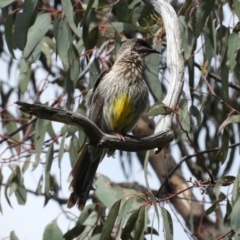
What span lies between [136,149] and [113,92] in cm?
92

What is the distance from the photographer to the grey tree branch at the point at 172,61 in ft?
11.8

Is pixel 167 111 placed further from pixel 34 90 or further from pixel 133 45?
pixel 34 90

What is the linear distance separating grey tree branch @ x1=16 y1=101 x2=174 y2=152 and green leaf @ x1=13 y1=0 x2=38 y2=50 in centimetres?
86

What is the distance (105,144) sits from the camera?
11.4 feet

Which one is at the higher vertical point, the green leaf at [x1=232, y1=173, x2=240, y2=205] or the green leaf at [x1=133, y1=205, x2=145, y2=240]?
the green leaf at [x1=232, y1=173, x2=240, y2=205]

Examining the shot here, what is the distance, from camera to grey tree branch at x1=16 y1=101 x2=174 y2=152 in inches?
126

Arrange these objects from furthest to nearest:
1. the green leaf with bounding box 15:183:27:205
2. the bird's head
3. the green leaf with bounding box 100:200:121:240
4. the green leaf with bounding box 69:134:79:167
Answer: the green leaf with bounding box 15:183:27:205, the green leaf with bounding box 69:134:79:167, the bird's head, the green leaf with bounding box 100:200:121:240

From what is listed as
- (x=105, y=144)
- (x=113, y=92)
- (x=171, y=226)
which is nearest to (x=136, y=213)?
(x=171, y=226)

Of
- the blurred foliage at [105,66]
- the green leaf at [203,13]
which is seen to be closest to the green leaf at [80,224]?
the blurred foliage at [105,66]

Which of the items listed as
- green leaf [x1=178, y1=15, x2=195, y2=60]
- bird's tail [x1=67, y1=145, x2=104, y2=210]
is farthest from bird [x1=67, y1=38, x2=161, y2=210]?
green leaf [x1=178, y1=15, x2=195, y2=60]

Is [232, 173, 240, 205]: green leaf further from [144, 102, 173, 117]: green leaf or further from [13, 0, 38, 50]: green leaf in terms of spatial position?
[13, 0, 38, 50]: green leaf

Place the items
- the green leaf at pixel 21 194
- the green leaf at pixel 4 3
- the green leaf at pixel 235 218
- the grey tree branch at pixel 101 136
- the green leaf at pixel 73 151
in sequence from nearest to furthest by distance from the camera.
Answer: the grey tree branch at pixel 101 136 < the green leaf at pixel 235 218 < the green leaf at pixel 4 3 < the green leaf at pixel 73 151 < the green leaf at pixel 21 194

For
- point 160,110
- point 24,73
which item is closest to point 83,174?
point 24,73

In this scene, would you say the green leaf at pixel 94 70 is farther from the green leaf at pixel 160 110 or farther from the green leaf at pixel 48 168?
the green leaf at pixel 160 110
